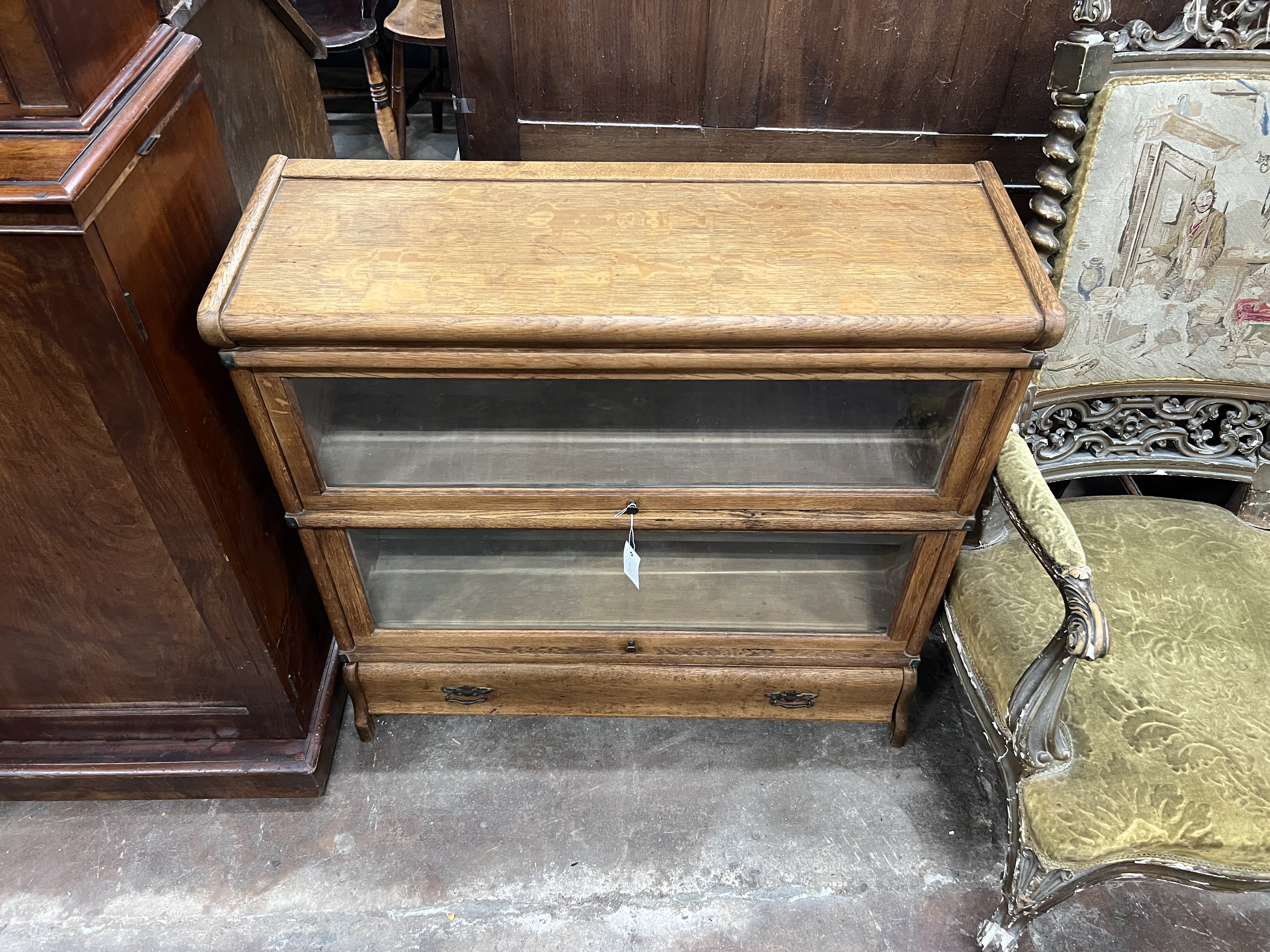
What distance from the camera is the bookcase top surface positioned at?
1009mm

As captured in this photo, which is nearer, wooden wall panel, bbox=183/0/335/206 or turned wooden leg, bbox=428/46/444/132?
wooden wall panel, bbox=183/0/335/206

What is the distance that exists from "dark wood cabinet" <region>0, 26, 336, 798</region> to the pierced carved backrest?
1172mm

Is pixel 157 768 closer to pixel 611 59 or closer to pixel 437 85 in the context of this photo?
pixel 611 59

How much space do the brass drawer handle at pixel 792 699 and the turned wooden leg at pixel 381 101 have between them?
2075 mm

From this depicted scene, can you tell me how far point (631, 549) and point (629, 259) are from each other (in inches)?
17.1

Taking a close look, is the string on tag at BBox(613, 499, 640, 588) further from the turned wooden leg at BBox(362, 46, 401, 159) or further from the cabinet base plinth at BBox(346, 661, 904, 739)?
the turned wooden leg at BBox(362, 46, 401, 159)

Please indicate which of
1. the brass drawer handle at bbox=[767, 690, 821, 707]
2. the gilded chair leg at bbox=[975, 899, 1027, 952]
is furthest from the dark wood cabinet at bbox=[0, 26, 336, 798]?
A: the gilded chair leg at bbox=[975, 899, 1027, 952]

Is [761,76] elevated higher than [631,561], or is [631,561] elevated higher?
[761,76]

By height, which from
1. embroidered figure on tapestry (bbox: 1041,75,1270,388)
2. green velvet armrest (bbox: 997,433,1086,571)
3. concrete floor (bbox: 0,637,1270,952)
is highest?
embroidered figure on tapestry (bbox: 1041,75,1270,388)

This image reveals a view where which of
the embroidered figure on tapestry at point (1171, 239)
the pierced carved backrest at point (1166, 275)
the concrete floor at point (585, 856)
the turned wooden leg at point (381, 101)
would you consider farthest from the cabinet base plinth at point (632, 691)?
Result: the turned wooden leg at point (381, 101)

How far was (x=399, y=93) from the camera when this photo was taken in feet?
8.93

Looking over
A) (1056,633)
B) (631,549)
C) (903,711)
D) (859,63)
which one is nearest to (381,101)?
(859,63)

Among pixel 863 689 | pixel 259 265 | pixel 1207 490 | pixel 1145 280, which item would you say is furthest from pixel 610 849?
pixel 1207 490

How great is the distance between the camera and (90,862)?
4.96 feet
